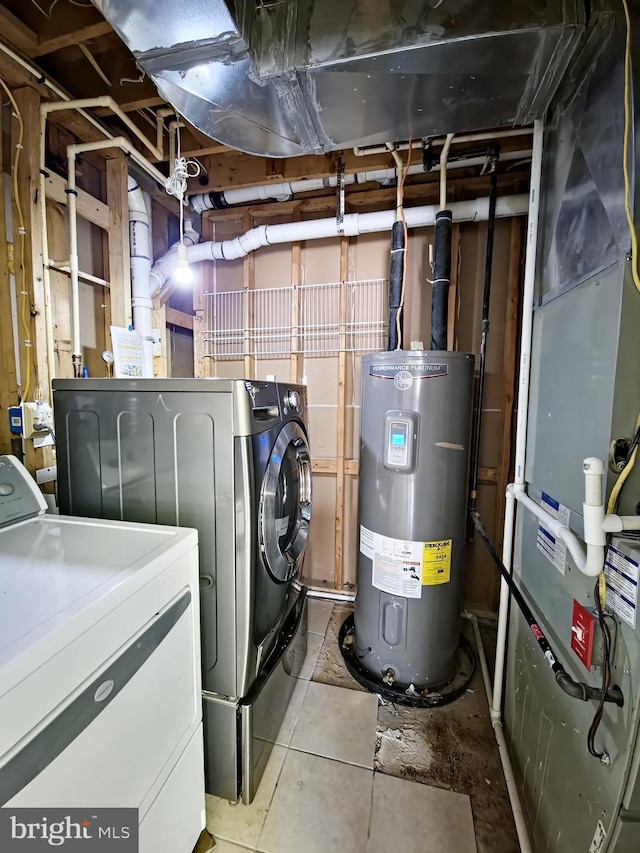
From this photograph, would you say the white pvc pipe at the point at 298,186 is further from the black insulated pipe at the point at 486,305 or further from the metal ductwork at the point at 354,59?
the metal ductwork at the point at 354,59

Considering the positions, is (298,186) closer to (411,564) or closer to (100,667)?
(411,564)

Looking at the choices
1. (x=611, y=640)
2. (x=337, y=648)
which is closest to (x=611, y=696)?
(x=611, y=640)

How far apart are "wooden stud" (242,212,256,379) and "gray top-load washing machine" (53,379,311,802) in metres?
1.37

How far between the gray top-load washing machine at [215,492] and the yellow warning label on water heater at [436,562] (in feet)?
2.42

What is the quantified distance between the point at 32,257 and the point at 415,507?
6.79ft

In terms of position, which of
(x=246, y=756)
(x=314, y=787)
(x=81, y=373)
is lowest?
(x=314, y=787)

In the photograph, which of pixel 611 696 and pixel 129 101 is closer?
pixel 611 696

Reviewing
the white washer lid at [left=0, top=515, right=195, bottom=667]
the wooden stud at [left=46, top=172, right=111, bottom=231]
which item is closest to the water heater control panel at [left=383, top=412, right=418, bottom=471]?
the white washer lid at [left=0, top=515, right=195, bottom=667]

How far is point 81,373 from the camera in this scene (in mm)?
1829

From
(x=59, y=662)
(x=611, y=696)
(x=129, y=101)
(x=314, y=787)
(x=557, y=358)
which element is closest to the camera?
(x=59, y=662)

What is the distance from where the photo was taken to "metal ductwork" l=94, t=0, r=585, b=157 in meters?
1.05

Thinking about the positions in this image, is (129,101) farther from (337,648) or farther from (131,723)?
(337,648)

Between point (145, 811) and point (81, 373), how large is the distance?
5.68 ft
